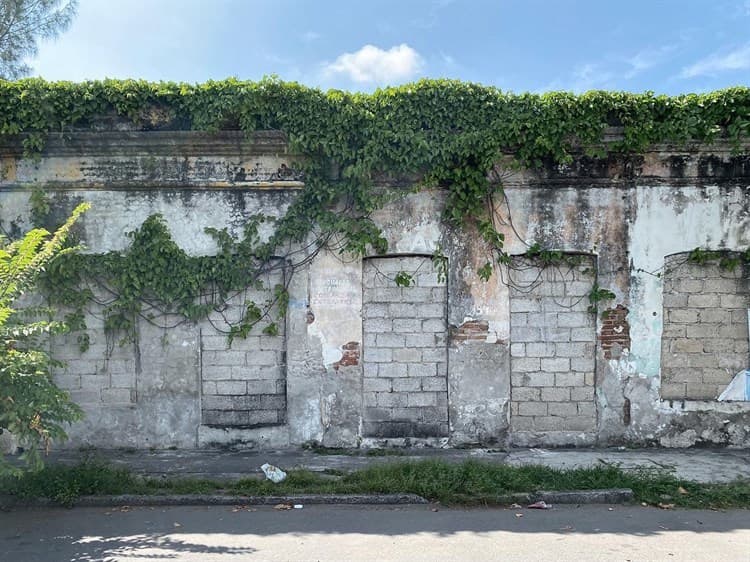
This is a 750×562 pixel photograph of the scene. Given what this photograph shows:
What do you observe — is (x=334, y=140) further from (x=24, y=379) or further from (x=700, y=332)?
(x=700, y=332)

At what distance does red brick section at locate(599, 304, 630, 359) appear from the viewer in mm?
7398

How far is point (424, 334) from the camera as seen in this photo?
742 centimetres

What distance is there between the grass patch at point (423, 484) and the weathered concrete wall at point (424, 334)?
1276 millimetres

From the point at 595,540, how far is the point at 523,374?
2.81m

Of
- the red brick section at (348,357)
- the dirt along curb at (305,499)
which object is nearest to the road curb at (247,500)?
the dirt along curb at (305,499)

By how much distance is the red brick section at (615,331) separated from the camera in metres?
7.40

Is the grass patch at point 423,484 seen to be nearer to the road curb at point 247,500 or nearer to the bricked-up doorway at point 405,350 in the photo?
the road curb at point 247,500

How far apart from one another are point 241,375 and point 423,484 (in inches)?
115

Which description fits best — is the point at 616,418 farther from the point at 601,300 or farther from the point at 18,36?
the point at 18,36

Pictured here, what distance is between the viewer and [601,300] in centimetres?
739

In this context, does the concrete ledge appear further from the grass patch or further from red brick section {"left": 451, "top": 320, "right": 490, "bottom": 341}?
red brick section {"left": 451, "top": 320, "right": 490, "bottom": 341}

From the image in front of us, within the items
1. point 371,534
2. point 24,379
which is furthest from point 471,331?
point 24,379

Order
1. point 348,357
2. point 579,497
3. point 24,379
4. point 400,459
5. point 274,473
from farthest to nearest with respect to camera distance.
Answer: point 348,357, point 400,459, point 274,473, point 579,497, point 24,379

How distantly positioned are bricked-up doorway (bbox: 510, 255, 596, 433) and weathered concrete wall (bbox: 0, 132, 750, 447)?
0.09ft
